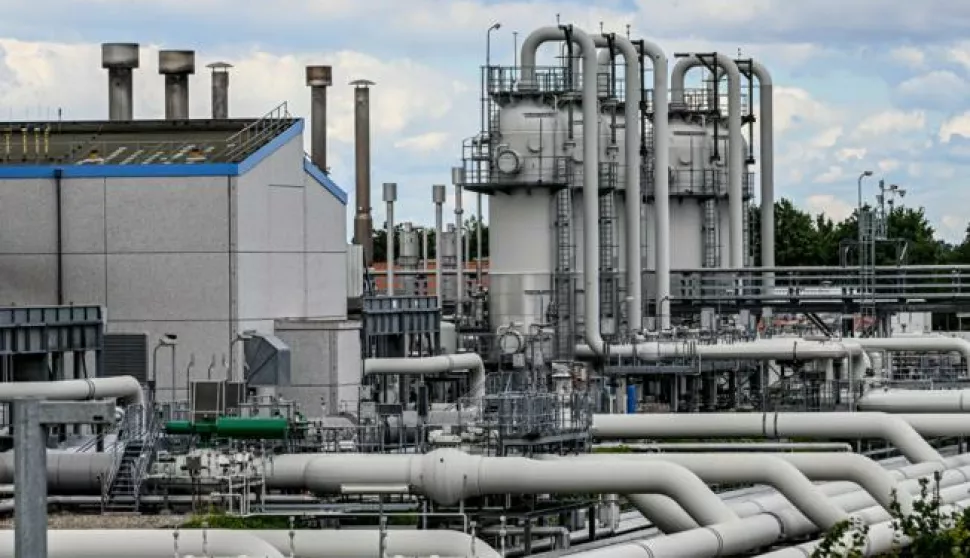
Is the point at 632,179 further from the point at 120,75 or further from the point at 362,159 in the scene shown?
the point at 120,75

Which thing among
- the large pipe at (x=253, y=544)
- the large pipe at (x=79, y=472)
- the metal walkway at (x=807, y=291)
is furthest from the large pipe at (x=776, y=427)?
the metal walkway at (x=807, y=291)

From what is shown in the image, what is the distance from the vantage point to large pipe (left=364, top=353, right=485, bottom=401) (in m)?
55.8

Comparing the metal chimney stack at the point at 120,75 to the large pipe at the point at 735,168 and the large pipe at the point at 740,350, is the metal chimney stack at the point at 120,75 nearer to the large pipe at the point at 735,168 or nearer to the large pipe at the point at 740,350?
the large pipe at the point at 740,350

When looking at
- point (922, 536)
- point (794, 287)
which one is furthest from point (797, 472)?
point (794, 287)

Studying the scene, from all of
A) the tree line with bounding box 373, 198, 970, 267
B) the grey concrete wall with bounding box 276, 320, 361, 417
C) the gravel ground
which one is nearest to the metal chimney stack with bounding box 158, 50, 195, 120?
the grey concrete wall with bounding box 276, 320, 361, 417

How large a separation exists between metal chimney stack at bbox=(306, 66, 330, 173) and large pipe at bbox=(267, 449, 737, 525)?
35.9m

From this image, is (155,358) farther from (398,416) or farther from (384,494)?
(384,494)

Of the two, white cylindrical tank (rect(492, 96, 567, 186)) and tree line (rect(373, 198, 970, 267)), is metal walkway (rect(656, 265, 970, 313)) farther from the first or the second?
tree line (rect(373, 198, 970, 267))

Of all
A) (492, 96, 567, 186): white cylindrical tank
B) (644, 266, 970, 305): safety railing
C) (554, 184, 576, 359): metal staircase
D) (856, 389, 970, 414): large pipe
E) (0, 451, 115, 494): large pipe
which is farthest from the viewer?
(644, 266, 970, 305): safety railing

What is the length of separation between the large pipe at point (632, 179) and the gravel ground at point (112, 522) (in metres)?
30.6

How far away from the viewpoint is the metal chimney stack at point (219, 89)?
6281 centimetres

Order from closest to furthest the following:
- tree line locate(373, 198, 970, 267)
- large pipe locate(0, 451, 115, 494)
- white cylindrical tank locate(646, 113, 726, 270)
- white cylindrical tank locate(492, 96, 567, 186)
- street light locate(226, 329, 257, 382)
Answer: large pipe locate(0, 451, 115, 494) < street light locate(226, 329, 257, 382) < white cylindrical tank locate(492, 96, 567, 186) < white cylindrical tank locate(646, 113, 726, 270) < tree line locate(373, 198, 970, 267)

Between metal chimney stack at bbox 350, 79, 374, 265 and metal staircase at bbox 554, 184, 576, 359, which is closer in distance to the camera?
metal staircase at bbox 554, 184, 576, 359

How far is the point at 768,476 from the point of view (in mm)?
33562
